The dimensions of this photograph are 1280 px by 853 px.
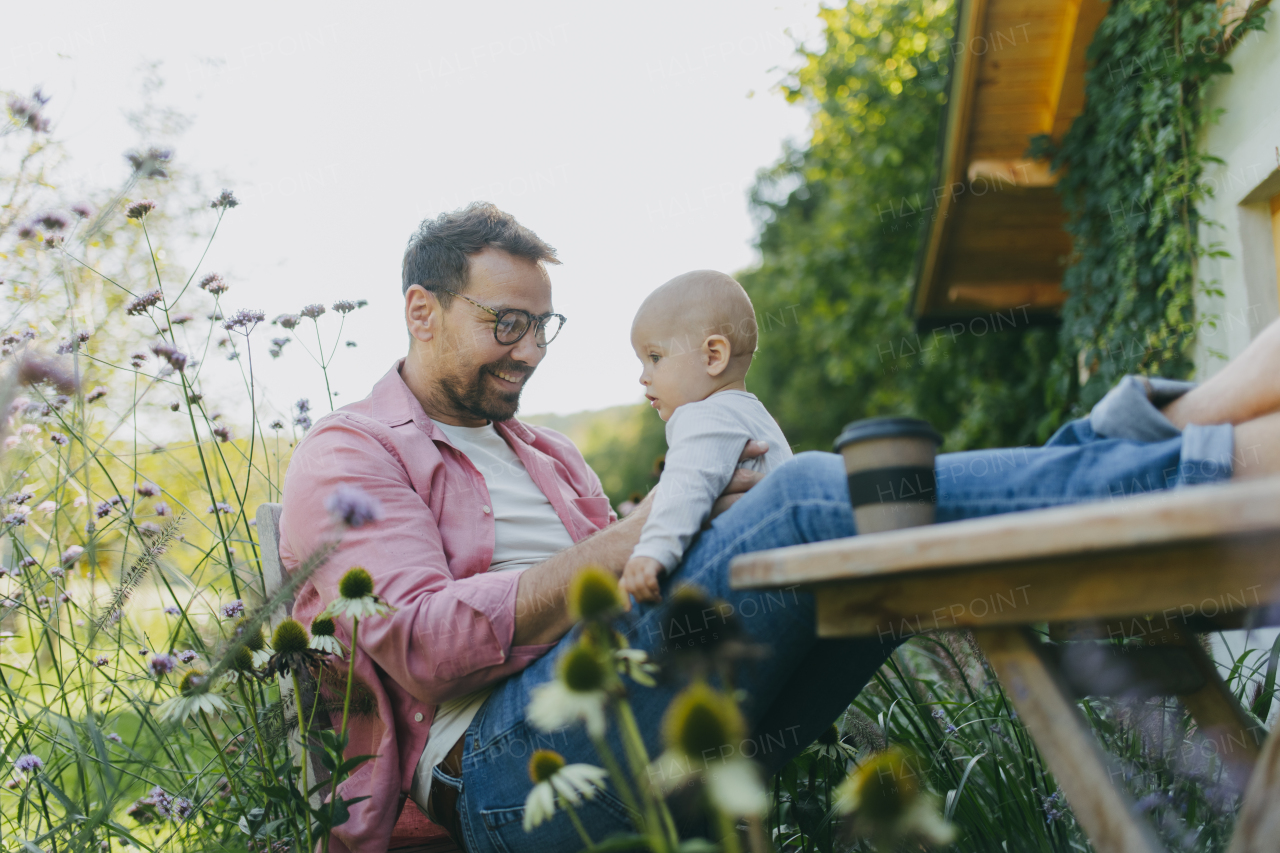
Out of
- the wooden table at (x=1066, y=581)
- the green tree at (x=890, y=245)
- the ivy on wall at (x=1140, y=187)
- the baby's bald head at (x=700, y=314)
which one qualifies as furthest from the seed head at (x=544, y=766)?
the green tree at (x=890, y=245)

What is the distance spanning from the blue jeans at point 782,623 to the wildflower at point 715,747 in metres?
0.53

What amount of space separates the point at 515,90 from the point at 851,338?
24.6ft

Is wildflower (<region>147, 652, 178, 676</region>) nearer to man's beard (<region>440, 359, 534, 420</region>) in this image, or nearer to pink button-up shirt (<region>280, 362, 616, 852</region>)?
pink button-up shirt (<region>280, 362, 616, 852</region>)

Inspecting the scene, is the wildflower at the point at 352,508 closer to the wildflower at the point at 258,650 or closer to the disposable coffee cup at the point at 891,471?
the wildflower at the point at 258,650

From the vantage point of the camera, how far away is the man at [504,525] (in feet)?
4.05

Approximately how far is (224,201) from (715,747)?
1.82 metres

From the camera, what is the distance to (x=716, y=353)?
2029 mm

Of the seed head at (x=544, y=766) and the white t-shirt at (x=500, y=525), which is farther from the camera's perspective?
the white t-shirt at (x=500, y=525)

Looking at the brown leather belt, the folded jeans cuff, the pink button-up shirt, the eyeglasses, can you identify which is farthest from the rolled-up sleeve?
the folded jeans cuff

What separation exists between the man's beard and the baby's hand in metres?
0.98

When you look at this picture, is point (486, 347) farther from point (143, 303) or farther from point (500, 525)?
point (143, 303)

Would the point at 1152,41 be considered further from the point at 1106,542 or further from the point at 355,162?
the point at 1106,542

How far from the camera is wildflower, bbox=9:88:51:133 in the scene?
160cm

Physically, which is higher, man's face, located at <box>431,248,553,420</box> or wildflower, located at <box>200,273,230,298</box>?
wildflower, located at <box>200,273,230,298</box>
